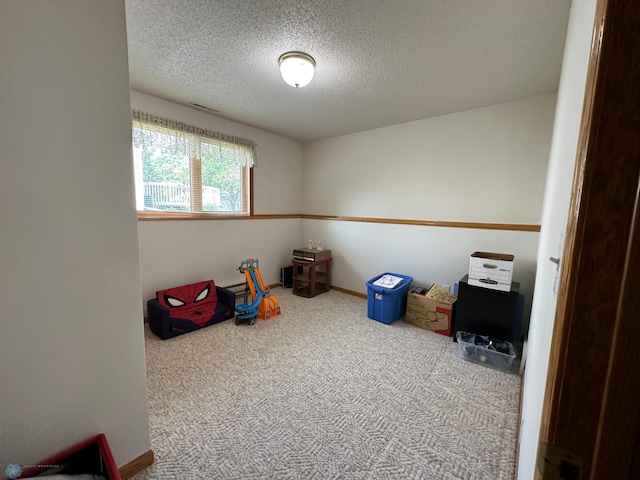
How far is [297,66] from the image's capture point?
6.30 ft

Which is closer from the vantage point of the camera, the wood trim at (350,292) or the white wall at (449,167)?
the white wall at (449,167)

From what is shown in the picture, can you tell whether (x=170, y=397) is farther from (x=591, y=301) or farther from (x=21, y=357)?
(x=591, y=301)

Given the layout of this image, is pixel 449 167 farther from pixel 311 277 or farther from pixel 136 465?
pixel 136 465

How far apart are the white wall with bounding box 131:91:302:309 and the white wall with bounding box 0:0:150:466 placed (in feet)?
6.16

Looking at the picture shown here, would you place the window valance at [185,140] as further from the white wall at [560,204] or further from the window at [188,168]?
the white wall at [560,204]

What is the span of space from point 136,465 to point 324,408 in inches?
39.9

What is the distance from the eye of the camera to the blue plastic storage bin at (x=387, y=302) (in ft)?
9.62

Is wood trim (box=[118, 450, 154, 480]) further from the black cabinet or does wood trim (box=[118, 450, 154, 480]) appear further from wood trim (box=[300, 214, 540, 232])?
wood trim (box=[300, 214, 540, 232])

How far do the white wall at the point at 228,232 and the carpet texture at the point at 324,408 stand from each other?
0.85m

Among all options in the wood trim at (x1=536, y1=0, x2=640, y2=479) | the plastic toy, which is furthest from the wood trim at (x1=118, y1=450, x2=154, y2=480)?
the wood trim at (x1=536, y1=0, x2=640, y2=479)

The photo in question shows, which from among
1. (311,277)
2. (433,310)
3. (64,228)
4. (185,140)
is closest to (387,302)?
(433,310)

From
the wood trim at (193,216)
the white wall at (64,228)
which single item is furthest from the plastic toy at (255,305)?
the white wall at (64,228)

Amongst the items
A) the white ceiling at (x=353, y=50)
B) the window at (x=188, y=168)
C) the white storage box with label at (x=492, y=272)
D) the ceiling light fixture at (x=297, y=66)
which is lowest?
the white storage box with label at (x=492, y=272)

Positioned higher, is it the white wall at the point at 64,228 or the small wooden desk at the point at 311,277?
the white wall at the point at 64,228
